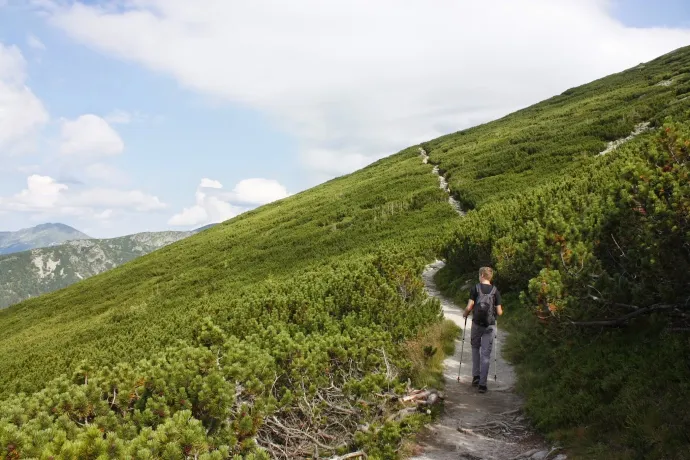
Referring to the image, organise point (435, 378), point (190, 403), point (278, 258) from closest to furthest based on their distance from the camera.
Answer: point (190, 403)
point (435, 378)
point (278, 258)

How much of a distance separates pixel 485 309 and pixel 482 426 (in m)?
2.26

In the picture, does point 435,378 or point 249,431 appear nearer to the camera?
point 249,431

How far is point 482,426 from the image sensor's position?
7719 mm

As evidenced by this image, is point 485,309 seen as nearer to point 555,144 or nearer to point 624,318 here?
point 624,318

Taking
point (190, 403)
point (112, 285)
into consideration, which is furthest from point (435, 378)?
point (112, 285)

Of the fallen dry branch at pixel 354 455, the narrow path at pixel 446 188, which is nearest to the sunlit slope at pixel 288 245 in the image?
the narrow path at pixel 446 188

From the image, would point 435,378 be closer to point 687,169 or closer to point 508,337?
point 508,337

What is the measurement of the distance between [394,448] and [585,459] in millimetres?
2720

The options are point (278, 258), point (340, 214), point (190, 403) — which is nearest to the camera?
point (190, 403)

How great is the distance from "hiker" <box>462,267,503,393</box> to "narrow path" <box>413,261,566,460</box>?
400 millimetres

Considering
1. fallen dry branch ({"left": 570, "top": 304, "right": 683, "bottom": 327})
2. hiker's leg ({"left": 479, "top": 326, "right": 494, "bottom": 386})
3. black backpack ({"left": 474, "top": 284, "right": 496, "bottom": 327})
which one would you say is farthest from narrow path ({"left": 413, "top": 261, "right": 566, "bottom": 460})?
fallen dry branch ({"left": 570, "top": 304, "right": 683, "bottom": 327})

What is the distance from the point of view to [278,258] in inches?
1248

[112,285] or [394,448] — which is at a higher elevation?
[112,285]

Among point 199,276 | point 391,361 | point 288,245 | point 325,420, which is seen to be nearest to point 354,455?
point 325,420
